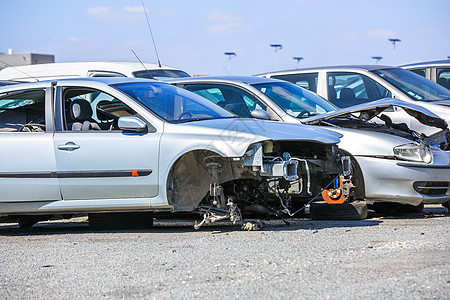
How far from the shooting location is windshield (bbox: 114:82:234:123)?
23.2ft

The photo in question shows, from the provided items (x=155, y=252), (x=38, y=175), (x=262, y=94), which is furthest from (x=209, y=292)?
(x=262, y=94)

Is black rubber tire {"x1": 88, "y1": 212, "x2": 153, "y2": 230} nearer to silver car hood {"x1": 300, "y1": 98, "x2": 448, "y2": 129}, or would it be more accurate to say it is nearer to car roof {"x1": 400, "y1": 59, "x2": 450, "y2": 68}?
silver car hood {"x1": 300, "y1": 98, "x2": 448, "y2": 129}

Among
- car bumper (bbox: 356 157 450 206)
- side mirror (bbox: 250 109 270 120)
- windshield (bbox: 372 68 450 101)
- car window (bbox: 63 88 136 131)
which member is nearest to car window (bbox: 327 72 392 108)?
windshield (bbox: 372 68 450 101)

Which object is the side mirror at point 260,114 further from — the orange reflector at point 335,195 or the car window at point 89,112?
the car window at point 89,112

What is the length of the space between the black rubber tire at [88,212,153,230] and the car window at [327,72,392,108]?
4.41 m

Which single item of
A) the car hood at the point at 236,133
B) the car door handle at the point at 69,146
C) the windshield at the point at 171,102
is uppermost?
the windshield at the point at 171,102

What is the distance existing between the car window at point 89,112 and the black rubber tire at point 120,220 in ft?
3.08

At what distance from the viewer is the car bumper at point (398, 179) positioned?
7184 mm

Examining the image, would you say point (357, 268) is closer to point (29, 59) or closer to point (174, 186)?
point (174, 186)

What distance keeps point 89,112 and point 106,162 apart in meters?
0.97

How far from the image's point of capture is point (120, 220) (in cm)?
746

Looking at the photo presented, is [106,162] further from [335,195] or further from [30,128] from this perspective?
[335,195]

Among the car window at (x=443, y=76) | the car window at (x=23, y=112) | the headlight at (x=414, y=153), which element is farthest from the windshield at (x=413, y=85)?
the car window at (x=23, y=112)

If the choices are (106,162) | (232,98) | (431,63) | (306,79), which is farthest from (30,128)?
(431,63)
